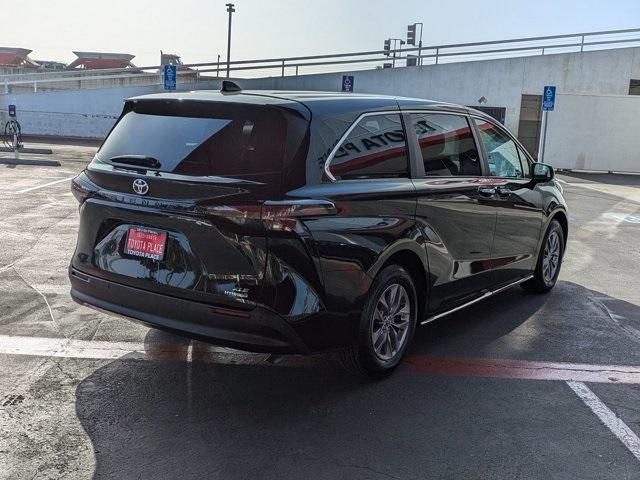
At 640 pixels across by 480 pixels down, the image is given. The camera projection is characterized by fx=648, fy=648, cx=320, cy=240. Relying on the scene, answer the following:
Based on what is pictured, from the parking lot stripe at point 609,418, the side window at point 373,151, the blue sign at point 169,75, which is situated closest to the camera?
the parking lot stripe at point 609,418

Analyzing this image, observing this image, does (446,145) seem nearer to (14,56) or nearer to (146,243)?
(146,243)

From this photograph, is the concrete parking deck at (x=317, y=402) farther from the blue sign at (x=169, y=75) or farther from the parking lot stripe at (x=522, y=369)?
the blue sign at (x=169, y=75)

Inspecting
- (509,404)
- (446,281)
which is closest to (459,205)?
(446,281)

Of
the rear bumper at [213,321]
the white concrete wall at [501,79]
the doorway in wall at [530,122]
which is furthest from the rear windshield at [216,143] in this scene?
the doorway in wall at [530,122]

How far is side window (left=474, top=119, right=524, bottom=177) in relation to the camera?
5449 mm

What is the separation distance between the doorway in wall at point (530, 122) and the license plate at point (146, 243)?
970 inches

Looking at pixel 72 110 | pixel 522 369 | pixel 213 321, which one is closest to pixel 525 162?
pixel 522 369

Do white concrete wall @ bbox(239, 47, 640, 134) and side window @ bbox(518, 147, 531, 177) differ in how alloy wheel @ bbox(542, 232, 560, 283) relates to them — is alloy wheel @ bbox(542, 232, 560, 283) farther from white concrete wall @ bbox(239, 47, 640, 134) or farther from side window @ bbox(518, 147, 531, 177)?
white concrete wall @ bbox(239, 47, 640, 134)

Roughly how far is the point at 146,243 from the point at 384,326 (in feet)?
5.25

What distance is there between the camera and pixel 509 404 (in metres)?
4.02

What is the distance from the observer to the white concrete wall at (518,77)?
25750 millimetres

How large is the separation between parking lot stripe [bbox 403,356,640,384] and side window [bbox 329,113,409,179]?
1380mm

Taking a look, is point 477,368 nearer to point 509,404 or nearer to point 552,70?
point 509,404

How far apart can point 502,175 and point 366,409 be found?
2.69 meters
